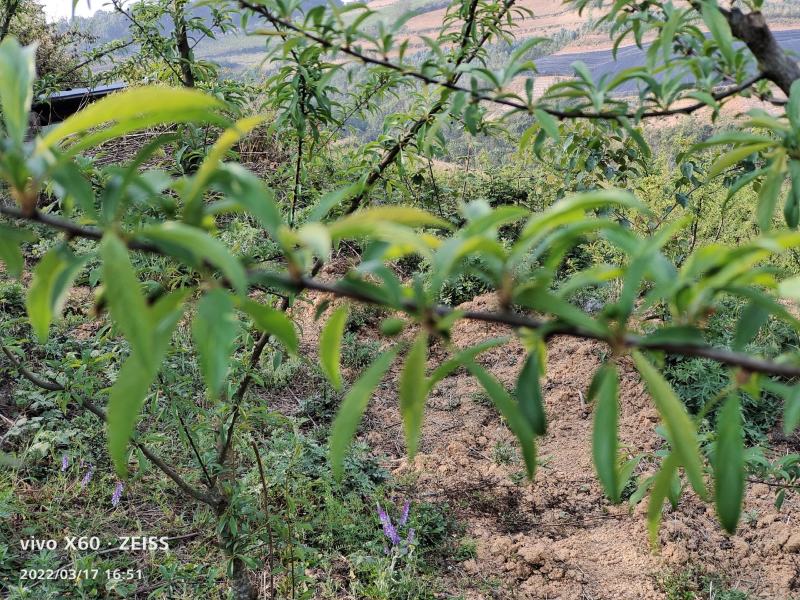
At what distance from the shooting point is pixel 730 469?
0.43 meters

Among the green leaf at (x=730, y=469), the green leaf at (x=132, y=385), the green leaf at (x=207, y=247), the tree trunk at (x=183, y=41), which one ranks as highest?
the tree trunk at (x=183, y=41)

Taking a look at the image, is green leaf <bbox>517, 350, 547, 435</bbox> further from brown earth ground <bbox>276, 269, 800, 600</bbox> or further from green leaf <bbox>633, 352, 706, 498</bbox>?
brown earth ground <bbox>276, 269, 800, 600</bbox>

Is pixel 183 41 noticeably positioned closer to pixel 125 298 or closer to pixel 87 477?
pixel 87 477

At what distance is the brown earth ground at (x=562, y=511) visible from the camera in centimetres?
222

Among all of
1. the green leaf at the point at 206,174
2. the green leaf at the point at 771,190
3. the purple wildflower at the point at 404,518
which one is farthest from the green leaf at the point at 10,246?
the purple wildflower at the point at 404,518

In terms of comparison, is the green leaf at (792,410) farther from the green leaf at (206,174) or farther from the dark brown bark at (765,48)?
the dark brown bark at (765,48)

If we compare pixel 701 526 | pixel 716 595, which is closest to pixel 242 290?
pixel 716 595

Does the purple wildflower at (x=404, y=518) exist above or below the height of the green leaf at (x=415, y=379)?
below

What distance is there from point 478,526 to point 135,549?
134 cm

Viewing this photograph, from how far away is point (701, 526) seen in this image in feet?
8.13

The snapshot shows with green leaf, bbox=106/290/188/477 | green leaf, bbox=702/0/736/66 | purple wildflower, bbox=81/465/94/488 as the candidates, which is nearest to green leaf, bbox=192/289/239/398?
green leaf, bbox=106/290/188/477

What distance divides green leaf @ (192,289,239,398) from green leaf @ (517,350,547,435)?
22cm

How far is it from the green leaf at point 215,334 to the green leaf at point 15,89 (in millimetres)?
168

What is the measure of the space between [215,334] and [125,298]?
57 mm
